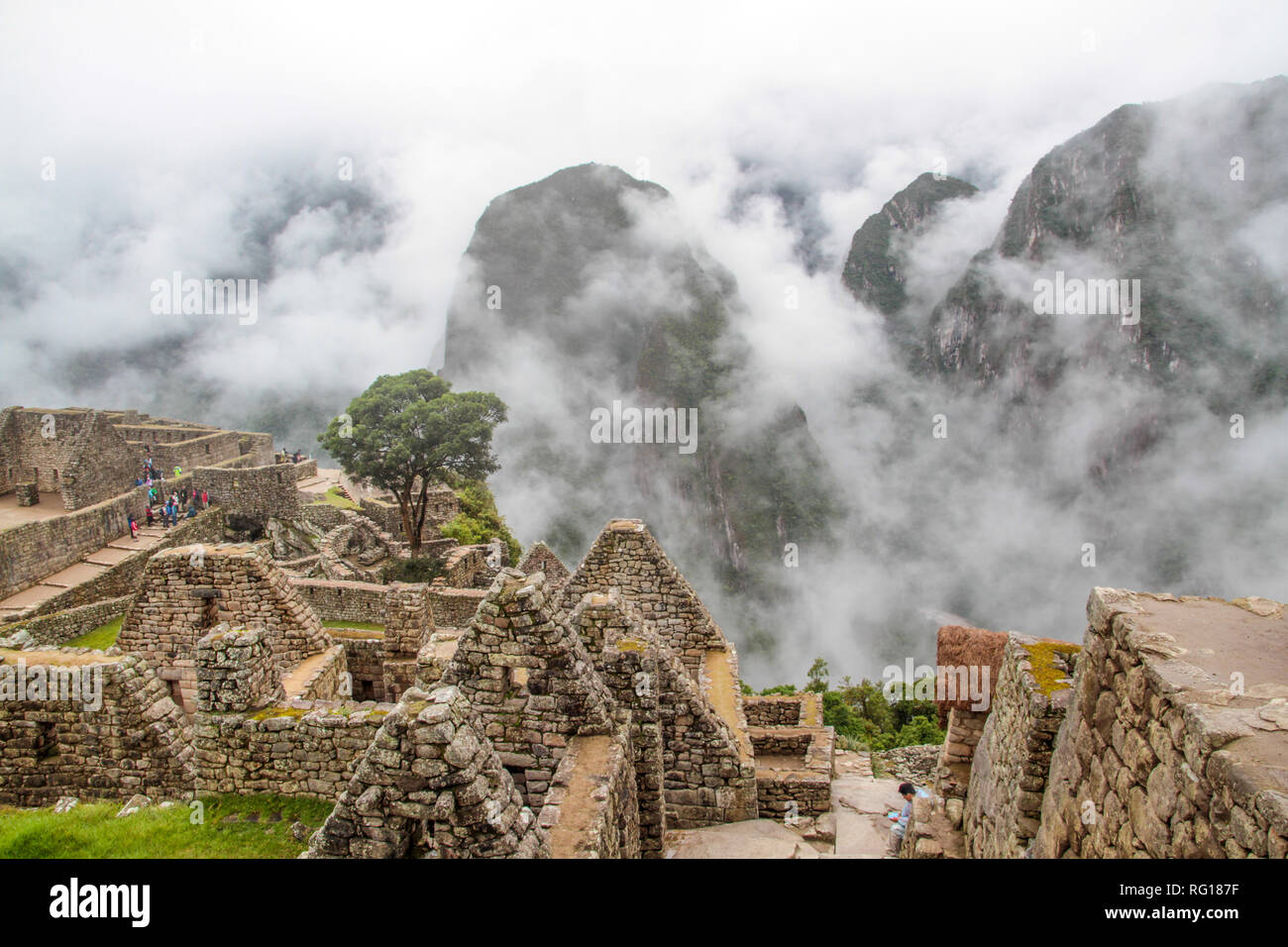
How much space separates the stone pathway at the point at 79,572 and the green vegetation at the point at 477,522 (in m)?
13.2

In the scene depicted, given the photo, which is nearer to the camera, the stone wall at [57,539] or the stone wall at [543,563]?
the stone wall at [543,563]

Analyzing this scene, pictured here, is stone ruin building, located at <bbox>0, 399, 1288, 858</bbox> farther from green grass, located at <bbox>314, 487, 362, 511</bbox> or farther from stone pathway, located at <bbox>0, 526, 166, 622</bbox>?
green grass, located at <bbox>314, 487, 362, 511</bbox>

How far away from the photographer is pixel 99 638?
20797 mm

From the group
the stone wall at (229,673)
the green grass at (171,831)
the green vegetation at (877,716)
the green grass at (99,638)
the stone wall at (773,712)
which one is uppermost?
the stone wall at (229,673)

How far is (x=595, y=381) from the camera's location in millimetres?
107938

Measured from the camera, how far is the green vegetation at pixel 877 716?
1759cm

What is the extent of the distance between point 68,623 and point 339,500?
64.8 ft

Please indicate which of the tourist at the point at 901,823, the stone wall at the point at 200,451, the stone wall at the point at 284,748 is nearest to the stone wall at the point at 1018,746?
the tourist at the point at 901,823

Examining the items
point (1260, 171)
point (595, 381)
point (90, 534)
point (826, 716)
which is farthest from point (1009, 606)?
point (90, 534)

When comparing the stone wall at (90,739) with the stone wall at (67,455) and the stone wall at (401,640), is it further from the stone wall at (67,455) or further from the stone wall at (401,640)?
the stone wall at (67,455)

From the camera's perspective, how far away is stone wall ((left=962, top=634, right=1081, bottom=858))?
5.17 meters

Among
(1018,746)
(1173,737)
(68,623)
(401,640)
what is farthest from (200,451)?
(1173,737)
